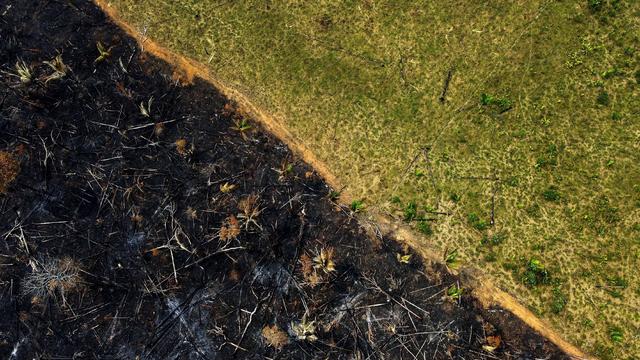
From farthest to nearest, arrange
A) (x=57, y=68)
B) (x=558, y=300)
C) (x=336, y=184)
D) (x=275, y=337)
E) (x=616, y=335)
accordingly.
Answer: (x=57, y=68), (x=336, y=184), (x=275, y=337), (x=558, y=300), (x=616, y=335)

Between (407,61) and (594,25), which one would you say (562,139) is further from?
(407,61)

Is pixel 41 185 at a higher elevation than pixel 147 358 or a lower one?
higher

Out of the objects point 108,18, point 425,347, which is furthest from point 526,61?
point 108,18

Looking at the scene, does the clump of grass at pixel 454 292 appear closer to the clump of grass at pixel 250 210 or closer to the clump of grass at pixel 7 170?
the clump of grass at pixel 250 210

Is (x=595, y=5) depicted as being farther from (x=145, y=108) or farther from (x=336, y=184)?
(x=145, y=108)

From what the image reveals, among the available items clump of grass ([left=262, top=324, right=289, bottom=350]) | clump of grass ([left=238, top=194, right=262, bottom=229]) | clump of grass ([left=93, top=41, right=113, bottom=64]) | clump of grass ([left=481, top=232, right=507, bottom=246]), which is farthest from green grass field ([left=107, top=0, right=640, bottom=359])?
clump of grass ([left=262, top=324, right=289, bottom=350])

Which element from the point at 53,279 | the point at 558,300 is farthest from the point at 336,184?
the point at 53,279
